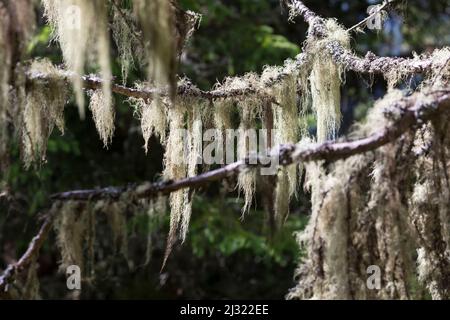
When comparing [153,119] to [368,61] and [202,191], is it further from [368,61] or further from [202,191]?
[202,191]

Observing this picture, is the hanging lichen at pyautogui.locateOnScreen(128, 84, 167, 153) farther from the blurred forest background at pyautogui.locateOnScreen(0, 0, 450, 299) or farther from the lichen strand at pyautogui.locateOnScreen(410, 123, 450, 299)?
the blurred forest background at pyautogui.locateOnScreen(0, 0, 450, 299)

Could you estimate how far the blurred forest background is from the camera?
25.3ft

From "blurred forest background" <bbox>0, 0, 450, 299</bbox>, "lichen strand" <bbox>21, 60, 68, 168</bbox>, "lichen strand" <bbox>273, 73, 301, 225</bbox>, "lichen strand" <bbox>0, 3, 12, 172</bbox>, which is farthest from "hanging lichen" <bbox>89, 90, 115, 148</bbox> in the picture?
"blurred forest background" <bbox>0, 0, 450, 299</bbox>

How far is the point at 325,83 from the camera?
14.0 feet

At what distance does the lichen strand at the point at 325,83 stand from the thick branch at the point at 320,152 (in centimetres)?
161

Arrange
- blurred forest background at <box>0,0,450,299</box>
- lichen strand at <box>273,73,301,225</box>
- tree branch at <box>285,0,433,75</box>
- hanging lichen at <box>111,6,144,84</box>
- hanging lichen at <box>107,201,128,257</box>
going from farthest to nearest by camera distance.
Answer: blurred forest background at <box>0,0,450,299</box> < lichen strand at <box>273,73,301,225</box> < tree branch at <box>285,0,433,75</box> < hanging lichen at <box>111,6,144,84</box> < hanging lichen at <box>107,201,128,257</box>

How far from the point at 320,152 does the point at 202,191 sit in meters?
5.10

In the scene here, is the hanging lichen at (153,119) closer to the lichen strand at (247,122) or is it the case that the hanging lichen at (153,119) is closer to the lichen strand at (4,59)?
the lichen strand at (247,122)

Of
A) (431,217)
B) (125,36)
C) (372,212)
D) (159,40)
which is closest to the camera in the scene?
(159,40)

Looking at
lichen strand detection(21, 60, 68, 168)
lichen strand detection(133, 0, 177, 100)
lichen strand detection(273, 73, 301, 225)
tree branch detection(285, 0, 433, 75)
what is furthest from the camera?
lichen strand detection(273, 73, 301, 225)

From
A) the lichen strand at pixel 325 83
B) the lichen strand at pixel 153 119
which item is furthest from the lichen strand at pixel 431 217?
the lichen strand at pixel 153 119

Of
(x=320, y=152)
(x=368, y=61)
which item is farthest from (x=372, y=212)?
(x=368, y=61)

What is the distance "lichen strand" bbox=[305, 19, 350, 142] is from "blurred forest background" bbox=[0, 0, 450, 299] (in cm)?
305
